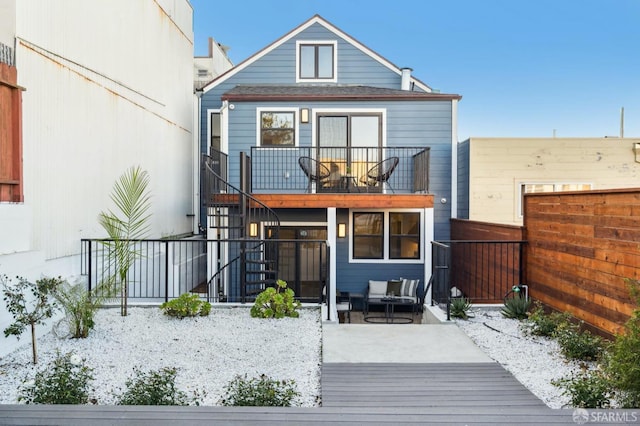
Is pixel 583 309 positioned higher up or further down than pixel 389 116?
further down

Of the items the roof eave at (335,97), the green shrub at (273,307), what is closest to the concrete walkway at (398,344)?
the green shrub at (273,307)

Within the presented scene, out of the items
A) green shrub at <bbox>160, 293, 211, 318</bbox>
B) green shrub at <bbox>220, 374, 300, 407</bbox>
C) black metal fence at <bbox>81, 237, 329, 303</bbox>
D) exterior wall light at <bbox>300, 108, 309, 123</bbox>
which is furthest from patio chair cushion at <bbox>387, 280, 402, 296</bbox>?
green shrub at <bbox>220, 374, 300, 407</bbox>

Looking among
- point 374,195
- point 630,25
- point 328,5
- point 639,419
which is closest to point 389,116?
point 374,195

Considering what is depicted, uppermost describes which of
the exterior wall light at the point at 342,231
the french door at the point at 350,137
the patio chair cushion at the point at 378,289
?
the french door at the point at 350,137

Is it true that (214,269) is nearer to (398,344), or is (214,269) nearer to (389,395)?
(398,344)

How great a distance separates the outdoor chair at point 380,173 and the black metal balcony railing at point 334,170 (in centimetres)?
2

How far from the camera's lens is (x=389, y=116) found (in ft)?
35.8

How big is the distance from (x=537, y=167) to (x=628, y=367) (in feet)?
28.5

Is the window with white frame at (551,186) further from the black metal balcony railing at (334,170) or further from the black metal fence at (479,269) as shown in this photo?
the black metal balcony railing at (334,170)

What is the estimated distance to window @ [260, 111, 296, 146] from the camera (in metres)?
10.9

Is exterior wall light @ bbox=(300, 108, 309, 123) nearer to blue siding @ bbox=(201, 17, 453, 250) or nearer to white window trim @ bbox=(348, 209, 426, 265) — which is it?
blue siding @ bbox=(201, 17, 453, 250)

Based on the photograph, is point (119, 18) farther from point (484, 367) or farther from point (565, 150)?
point (565, 150)

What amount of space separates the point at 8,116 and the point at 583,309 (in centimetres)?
801

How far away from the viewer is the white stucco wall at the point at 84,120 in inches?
238
